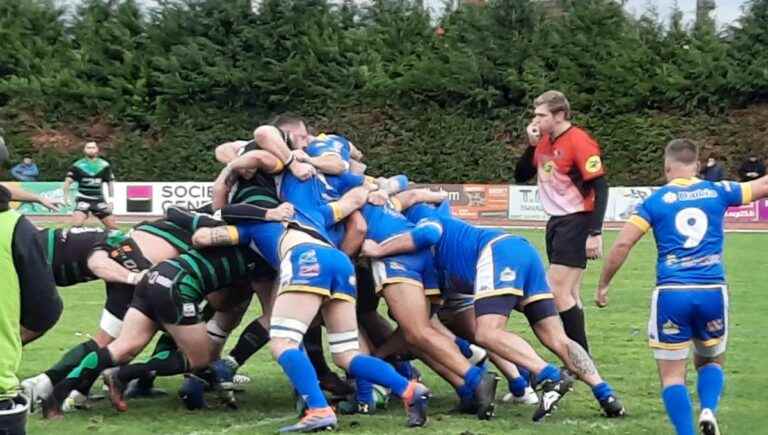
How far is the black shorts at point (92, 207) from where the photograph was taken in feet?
70.6

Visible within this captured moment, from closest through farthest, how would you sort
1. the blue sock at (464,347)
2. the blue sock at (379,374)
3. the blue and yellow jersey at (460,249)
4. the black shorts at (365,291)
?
the blue sock at (379,374), the blue and yellow jersey at (460,249), the black shorts at (365,291), the blue sock at (464,347)

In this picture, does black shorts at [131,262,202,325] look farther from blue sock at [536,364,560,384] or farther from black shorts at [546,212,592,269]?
black shorts at [546,212,592,269]

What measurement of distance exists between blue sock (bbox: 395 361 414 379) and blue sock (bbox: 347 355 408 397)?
1.14 meters

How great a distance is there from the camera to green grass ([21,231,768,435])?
23.6 feet

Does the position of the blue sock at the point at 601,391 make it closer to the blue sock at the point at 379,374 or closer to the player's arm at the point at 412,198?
the blue sock at the point at 379,374

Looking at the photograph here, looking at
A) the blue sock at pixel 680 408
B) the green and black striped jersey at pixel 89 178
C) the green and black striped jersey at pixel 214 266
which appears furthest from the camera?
the green and black striped jersey at pixel 89 178

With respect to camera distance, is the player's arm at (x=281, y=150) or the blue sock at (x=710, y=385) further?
the player's arm at (x=281, y=150)

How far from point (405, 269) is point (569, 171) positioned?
6.93ft

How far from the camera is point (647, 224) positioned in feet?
22.5

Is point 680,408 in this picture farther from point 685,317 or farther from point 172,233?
point 172,233

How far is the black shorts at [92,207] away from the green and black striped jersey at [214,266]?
14267 millimetres

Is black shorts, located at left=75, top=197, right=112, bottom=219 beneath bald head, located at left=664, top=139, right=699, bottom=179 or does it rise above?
beneath

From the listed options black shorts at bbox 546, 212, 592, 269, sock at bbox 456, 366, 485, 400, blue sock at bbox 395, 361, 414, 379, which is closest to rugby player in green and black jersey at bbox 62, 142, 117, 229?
black shorts at bbox 546, 212, 592, 269

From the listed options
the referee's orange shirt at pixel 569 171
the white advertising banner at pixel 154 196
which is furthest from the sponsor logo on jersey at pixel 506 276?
the white advertising banner at pixel 154 196
